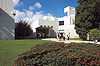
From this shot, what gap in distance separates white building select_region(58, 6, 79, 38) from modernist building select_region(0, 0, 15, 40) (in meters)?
21.9

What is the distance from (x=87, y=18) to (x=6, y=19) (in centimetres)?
1494

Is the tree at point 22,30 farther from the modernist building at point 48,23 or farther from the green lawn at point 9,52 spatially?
the green lawn at point 9,52

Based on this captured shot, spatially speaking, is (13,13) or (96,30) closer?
(96,30)

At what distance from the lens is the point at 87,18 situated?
4838 centimetres

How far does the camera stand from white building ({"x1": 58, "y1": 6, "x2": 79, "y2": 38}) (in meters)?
72.1

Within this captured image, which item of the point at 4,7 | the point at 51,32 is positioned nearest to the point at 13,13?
the point at 4,7

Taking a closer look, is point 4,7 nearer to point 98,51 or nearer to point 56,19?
point 56,19

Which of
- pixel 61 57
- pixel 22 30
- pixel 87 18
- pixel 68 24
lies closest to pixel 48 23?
pixel 68 24

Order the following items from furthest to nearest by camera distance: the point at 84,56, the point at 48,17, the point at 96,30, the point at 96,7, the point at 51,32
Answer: the point at 48,17, the point at 51,32, the point at 96,7, the point at 96,30, the point at 84,56

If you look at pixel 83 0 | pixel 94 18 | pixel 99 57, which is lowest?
pixel 99 57

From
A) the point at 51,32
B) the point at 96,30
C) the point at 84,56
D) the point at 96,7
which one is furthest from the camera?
the point at 51,32

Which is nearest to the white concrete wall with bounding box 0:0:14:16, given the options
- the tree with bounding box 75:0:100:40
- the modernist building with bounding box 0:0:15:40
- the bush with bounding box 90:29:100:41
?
the modernist building with bounding box 0:0:15:40

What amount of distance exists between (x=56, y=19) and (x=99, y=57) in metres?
77.0

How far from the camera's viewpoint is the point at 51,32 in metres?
76.3
